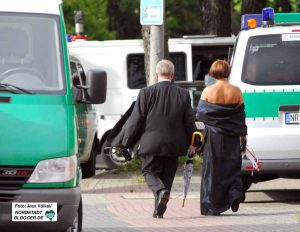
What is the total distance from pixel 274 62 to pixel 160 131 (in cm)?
196

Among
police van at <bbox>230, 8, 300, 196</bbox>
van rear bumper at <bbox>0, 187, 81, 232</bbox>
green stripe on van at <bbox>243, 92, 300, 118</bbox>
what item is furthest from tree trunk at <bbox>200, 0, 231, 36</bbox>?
van rear bumper at <bbox>0, 187, 81, 232</bbox>

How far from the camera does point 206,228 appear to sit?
37.9 ft

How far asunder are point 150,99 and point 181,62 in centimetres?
984

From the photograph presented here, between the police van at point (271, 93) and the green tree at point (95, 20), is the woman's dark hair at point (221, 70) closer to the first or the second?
the police van at point (271, 93)

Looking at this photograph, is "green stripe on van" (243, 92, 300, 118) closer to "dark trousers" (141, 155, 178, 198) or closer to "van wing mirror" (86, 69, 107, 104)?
"dark trousers" (141, 155, 178, 198)

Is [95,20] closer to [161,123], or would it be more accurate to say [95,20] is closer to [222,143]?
[222,143]

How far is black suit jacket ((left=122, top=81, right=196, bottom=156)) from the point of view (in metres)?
12.4

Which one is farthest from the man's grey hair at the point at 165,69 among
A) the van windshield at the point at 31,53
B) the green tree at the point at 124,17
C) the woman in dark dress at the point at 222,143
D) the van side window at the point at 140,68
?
the green tree at the point at 124,17

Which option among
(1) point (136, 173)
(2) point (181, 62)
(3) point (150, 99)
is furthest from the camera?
(2) point (181, 62)

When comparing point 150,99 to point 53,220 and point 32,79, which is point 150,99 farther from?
point 53,220

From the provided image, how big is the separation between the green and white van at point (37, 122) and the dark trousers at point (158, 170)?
3088mm

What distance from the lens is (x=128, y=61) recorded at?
22.1m

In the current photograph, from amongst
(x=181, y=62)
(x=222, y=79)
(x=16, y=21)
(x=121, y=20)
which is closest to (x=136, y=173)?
(x=181, y=62)

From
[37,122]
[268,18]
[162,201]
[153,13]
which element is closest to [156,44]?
[153,13]
